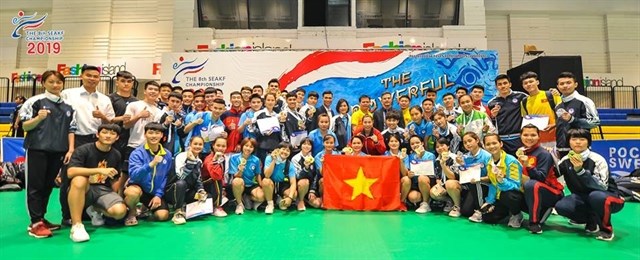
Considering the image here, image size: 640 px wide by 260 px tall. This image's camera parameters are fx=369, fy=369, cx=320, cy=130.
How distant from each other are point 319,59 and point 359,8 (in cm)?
422

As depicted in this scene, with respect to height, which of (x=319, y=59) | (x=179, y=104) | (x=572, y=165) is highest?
(x=319, y=59)

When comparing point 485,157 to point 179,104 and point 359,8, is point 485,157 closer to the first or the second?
point 179,104

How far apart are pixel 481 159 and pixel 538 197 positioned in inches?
27.3

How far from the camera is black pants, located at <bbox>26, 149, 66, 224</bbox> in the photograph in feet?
11.3

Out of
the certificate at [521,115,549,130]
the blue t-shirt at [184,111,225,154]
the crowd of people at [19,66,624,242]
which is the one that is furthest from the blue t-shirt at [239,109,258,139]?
the certificate at [521,115,549,130]

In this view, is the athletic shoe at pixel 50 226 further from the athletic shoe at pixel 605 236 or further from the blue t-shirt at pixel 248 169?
the athletic shoe at pixel 605 236

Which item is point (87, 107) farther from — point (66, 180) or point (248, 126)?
point (248, 126)

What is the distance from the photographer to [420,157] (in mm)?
4719

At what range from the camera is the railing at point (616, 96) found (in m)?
13.9

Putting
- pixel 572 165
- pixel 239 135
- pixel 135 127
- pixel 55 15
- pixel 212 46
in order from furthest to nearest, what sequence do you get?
pixel 55 15 < pixel 212 46 < pixel 239 135 < pixel 135 127 < pixel 572 165

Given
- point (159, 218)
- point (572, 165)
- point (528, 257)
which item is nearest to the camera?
point (528, 257)

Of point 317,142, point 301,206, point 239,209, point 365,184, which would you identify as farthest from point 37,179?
point 365,184

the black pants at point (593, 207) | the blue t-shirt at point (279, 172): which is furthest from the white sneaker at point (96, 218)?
the black pants at point (593, 207)

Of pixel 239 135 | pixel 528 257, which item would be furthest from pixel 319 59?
pixel 528 257
